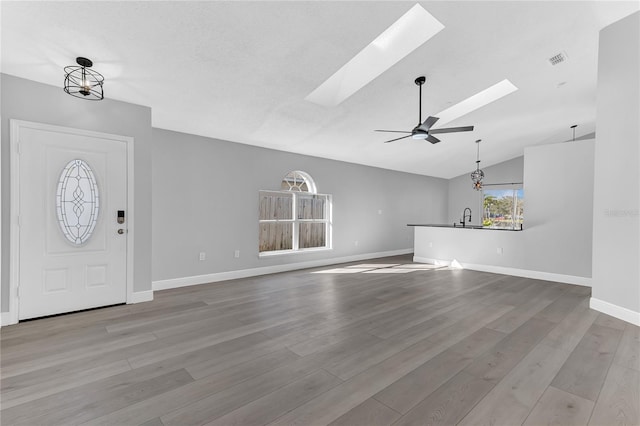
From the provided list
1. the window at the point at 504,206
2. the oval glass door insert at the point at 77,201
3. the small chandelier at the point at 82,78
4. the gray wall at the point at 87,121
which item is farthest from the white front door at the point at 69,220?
the window at the point at 504,206

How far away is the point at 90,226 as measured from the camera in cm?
347

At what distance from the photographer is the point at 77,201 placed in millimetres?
3391

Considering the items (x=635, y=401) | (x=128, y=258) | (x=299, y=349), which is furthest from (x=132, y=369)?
(x=635, y=401)

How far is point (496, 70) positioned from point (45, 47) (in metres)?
5.20

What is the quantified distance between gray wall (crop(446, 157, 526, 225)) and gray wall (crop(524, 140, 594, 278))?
4.59 metres

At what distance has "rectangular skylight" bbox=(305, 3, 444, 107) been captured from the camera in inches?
126

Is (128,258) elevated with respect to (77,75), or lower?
lower

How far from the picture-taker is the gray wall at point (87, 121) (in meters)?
3.00

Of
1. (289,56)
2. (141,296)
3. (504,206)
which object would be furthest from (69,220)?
(504,206)

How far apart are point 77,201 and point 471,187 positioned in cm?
1042

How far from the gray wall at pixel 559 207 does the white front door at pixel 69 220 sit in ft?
21.5

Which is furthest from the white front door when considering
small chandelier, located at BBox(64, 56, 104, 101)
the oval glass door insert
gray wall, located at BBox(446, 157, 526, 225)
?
gray wall, located at BBox(446, 157, 526, 225)

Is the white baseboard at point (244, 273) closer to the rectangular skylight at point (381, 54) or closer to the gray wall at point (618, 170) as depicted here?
Answer: the rectangular skylight at point (381, 54)

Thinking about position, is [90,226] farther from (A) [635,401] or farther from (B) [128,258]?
(A) [635,401]
